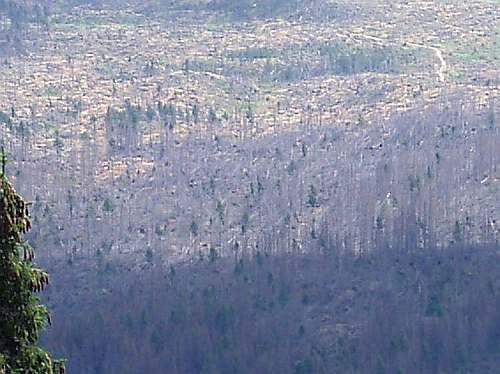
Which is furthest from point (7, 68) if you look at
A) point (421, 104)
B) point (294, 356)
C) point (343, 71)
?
point (294, 356)

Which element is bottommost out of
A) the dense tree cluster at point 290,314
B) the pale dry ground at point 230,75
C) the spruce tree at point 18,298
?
the dense tree cluster at point 290,314

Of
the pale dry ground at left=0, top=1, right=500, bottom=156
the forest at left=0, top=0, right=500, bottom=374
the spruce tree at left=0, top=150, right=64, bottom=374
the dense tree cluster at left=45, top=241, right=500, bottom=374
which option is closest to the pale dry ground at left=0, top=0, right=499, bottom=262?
the pale dry ground at left=0, top=1, right=500, bottom=156

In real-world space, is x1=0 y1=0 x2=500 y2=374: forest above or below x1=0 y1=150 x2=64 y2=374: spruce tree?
below

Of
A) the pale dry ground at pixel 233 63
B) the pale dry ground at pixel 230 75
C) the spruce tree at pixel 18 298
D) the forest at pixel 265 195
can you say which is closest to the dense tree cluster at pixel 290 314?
the forest at pixel 265 195

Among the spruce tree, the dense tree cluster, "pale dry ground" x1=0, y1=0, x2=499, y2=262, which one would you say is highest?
the spruce tree

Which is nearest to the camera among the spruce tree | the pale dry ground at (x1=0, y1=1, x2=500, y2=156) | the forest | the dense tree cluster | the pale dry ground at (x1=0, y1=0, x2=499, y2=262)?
the spruce tree

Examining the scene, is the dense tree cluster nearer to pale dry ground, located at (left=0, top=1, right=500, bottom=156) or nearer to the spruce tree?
pale dry ground, located at (left=0, top=1, right=500, bottom=156)

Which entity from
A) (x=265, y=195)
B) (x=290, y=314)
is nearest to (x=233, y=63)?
(x=265, y=195)

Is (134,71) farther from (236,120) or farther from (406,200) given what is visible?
(406,200)

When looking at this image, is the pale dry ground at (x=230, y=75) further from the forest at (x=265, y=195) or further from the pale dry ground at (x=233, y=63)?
the forest at (x=265, y=195)
